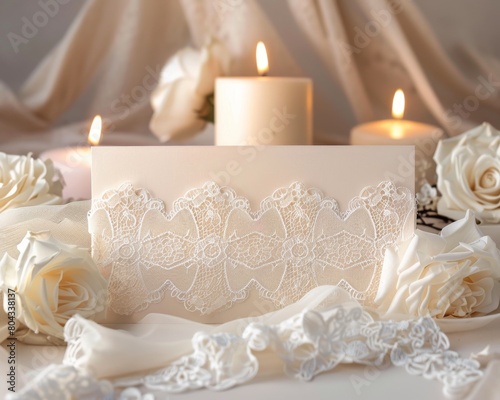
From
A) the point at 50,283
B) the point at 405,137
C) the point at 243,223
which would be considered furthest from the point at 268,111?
the point at 50,283

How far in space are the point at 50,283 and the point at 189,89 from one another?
0.71 meters

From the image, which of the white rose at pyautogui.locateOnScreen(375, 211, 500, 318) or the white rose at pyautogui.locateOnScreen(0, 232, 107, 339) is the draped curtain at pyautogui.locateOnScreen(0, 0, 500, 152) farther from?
the white rose at pyautogui.locateOnScreen(0, 232, 107, 339)

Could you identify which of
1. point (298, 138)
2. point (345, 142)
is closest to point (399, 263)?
point (298, 138)

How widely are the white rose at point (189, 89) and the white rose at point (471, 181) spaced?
1.62 ft

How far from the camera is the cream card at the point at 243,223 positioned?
0.81 metres

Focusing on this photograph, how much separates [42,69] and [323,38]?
60cm

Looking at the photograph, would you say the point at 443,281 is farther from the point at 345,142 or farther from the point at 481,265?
the point at 345,142

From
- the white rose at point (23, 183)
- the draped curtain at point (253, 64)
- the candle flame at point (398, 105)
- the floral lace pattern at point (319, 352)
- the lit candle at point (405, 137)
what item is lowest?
the floral lace pattern at point (319, 352)

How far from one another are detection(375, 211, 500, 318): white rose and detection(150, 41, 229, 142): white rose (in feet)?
2.20

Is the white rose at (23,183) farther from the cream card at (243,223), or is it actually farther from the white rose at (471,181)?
the white rose at (471,181)

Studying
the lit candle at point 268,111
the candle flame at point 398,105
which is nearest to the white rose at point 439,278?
the lit candle at point 268,111

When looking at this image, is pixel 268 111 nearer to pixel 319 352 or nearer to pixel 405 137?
Answer: pixel 405 137

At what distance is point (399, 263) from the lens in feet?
2.58

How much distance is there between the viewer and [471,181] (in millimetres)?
1027
